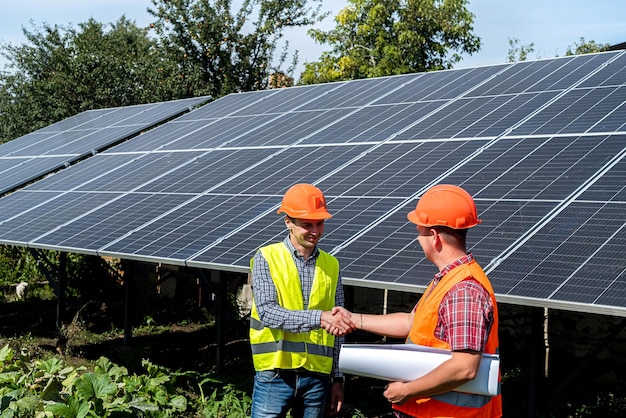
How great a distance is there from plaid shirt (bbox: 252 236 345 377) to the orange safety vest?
1.16 meters

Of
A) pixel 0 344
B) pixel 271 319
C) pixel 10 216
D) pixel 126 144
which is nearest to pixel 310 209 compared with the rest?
pixel 271 319

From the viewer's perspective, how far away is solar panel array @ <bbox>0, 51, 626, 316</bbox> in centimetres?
690

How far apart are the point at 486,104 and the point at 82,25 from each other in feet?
89.9

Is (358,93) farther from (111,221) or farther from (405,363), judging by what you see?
(405,363)

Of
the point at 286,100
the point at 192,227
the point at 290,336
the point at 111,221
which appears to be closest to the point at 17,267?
the point at 286,100

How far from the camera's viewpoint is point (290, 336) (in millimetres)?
5562

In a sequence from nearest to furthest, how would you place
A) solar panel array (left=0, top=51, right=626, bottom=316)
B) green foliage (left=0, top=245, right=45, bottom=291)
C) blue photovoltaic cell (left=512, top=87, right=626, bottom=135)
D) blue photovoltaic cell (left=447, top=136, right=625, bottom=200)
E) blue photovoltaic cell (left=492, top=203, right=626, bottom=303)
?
blue photovoltaic cell (left=492, top=203, right=626, bottom=303), solar panel array (left=0, top=51, right=626, bottom=316), blue photovoltaic cell (left=447, top=136, right=625, bottom=200), blue photovoltaic cell (left=512, top=87, right=626, bottom=135), green foliage (left=0, top=245, right=45, bottom=291)

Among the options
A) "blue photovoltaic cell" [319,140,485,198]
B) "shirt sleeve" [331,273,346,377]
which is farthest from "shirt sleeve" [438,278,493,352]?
"blue photovoltaic cell" [319,140,485,198]

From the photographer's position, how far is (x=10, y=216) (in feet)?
40.9

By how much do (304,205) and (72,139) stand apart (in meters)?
13.5

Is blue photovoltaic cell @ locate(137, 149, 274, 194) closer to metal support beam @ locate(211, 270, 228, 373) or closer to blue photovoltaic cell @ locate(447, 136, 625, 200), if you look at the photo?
metal support beam @ locate(211, 270, 228, 373)

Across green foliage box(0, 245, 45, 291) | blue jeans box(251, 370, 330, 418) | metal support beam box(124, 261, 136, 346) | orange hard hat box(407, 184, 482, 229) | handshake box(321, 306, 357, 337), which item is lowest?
green foliage box(0, 245, 45, 291)

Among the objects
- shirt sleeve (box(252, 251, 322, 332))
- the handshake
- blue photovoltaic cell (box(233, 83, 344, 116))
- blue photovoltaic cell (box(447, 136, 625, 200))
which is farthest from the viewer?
blue photovoltaic cell (box(233, 83, 344, 116))

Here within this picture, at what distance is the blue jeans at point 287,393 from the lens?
5.50 m
